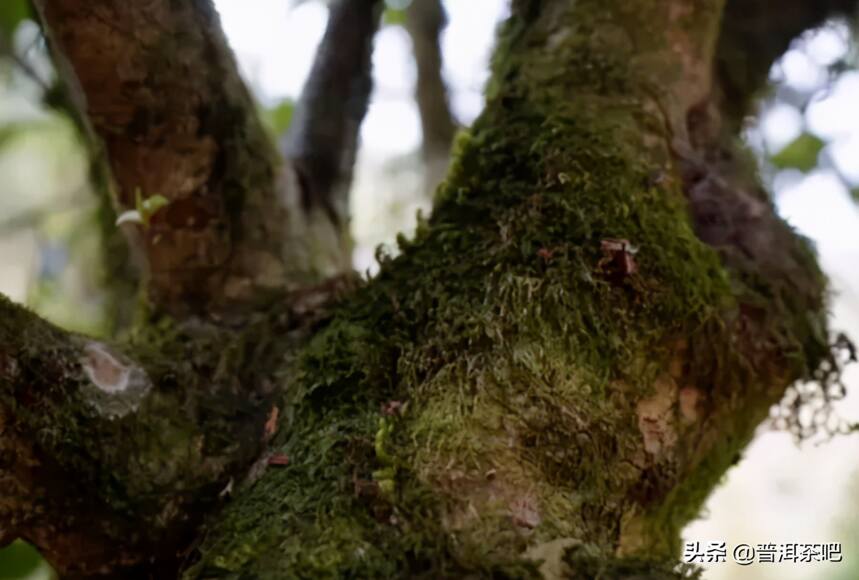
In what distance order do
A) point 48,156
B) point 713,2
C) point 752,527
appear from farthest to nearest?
point 752,527 < point 48,156 < point 713,2

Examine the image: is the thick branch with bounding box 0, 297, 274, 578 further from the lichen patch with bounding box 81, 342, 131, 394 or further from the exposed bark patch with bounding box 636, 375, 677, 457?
the exposed bark patch with bounding box 636, 375, 677, 457

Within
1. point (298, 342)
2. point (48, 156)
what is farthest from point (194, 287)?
point (48, 156)

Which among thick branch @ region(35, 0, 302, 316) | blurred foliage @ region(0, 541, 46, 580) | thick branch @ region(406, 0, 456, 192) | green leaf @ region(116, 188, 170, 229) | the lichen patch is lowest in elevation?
blurred foliage @ region(0, 541, 46, 580)

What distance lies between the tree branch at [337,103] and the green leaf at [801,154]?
1.05 meters

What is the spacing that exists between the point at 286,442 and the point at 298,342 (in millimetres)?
251

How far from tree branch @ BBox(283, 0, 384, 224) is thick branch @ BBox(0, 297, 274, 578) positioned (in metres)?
0.77

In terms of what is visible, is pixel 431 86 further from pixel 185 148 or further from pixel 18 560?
pixel 18 560

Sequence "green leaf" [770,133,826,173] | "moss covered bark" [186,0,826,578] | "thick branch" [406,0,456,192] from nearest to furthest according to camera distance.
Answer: "moss covered bark" [186,0,826,578], "green leaf" [770,133,826,173], "thick branch" [406,0,456,192]

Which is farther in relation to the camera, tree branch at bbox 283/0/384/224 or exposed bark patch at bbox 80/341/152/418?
tree branch at bbox 283/0/384/224

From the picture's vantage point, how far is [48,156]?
7.60 feet

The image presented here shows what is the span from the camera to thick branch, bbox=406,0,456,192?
84.0 inches

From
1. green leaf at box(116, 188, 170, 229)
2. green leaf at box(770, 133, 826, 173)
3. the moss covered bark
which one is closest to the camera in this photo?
the moss covered bark

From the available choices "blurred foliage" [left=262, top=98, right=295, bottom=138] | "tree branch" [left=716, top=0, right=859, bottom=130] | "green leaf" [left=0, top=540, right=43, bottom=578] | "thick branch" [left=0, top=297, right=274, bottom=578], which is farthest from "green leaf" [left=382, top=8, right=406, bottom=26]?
"green leaf" [left=0, top=540, right=43, bottom=578]

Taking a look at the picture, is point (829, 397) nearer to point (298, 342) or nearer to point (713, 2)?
point (713, 2)
